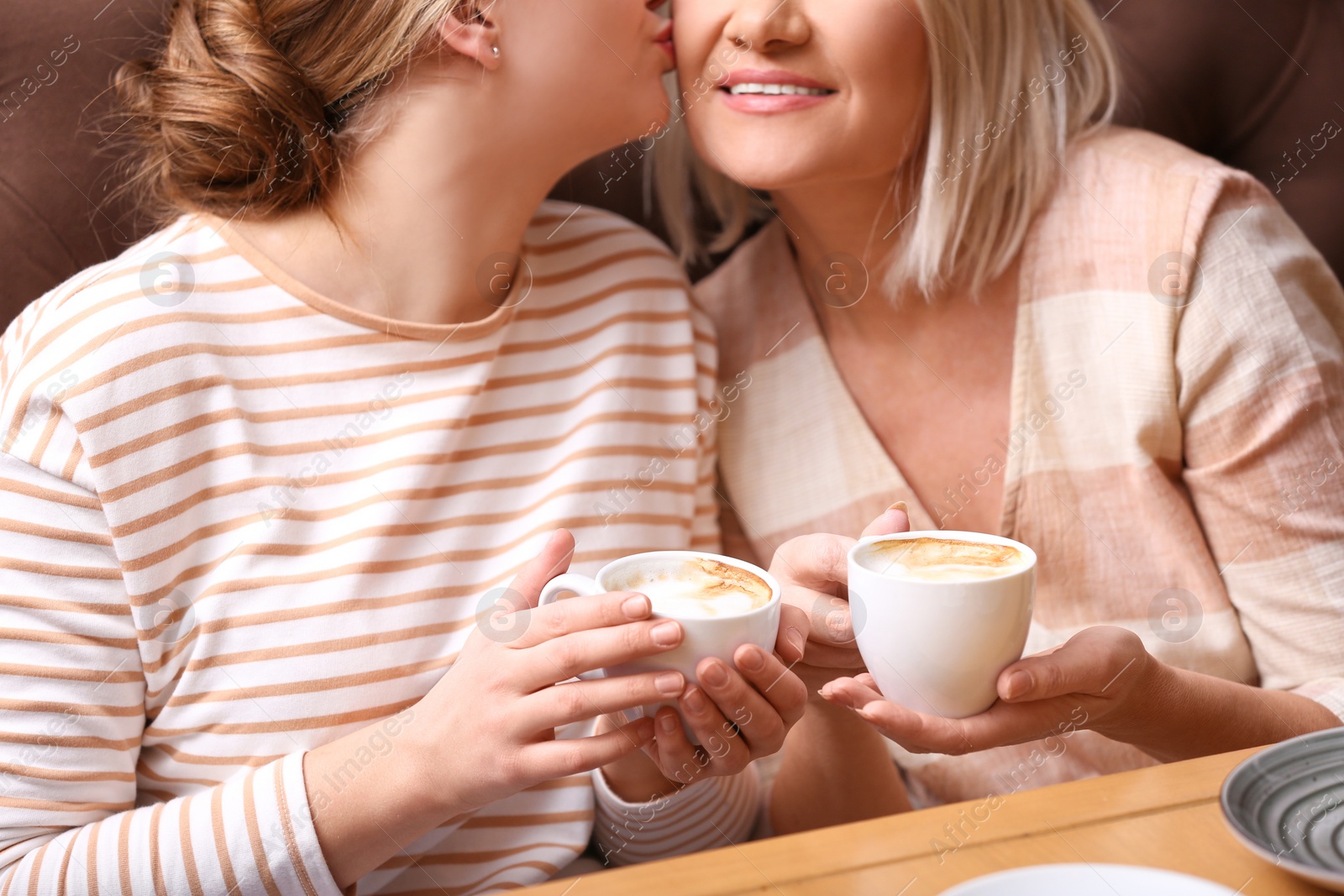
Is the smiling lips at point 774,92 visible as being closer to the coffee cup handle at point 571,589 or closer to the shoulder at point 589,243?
the shoulder at point 589,243

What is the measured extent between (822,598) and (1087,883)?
339 millimetres

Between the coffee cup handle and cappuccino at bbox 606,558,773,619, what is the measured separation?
1 cm

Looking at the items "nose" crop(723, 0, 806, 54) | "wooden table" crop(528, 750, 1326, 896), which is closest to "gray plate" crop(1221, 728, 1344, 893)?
"wooden table" crop(528, 750, 1326, 896)

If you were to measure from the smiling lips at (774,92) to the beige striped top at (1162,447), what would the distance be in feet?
1.01

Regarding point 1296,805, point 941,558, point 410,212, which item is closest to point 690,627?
point 941,558

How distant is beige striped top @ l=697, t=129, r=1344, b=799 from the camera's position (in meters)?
1.07

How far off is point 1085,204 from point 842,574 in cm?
57

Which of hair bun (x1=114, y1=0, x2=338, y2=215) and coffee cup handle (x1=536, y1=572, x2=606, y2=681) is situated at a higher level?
hair bun (x1=114, y1=0, x2=338, y2=215)

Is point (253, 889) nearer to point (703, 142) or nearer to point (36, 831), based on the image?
point (36, 831)

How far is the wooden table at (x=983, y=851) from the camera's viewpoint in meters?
0.62

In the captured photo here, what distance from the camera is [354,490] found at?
1008 millimetres

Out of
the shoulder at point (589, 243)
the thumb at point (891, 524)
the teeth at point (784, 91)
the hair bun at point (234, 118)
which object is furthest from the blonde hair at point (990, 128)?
the hair bun at point (234, 118)

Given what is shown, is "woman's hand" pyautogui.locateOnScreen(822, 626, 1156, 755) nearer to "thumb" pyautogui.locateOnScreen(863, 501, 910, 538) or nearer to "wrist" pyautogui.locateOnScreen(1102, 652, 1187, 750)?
"wrist" pyautogui.locateOnScreen(1102, 652, 1187, 750)

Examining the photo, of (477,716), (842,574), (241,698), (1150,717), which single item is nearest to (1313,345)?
(1150,717)
